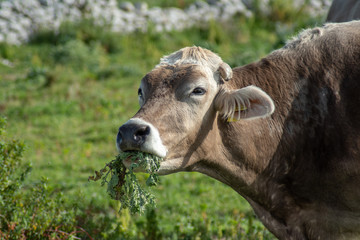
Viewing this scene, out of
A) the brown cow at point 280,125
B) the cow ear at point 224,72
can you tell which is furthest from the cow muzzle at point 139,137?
the cow ear at point 224,72

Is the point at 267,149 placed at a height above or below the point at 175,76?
below

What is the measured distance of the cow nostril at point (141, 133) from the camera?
3.66 meters

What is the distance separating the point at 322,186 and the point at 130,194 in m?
1.59

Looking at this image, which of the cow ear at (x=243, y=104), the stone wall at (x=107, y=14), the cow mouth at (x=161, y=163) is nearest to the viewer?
the cow mouth at (x=161, y=163)

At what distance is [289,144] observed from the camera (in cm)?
445

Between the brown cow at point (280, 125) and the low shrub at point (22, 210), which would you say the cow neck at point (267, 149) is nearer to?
the brown cow at point (280, 125)

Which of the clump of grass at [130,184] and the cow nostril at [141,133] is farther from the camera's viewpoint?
the clump of grass at [130,184]

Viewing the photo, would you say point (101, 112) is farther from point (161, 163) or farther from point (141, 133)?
point (141, 133)

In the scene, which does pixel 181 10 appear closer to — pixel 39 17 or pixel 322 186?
pixel 39 17

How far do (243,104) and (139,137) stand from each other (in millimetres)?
917

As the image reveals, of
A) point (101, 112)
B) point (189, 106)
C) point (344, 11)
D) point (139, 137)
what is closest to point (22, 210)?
point (139, 137)

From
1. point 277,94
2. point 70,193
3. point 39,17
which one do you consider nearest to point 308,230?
point 277,94

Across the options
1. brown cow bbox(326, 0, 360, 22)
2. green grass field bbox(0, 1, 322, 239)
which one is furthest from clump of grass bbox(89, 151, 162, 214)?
brown cow bbox(326, 0, 360, 22)

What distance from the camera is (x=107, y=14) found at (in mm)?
15789
